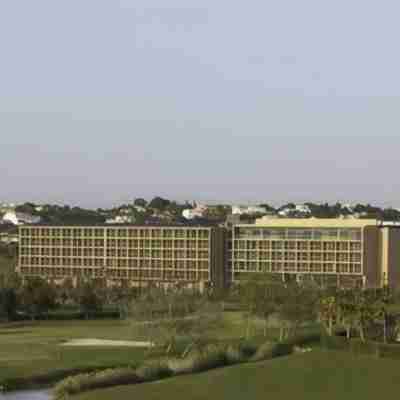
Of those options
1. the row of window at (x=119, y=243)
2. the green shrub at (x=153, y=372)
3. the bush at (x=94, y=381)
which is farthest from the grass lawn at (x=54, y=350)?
the row of window at (x=119, y=243)

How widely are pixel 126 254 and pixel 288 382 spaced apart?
121m

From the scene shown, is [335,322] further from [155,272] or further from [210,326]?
[155,272]

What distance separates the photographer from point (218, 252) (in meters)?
170

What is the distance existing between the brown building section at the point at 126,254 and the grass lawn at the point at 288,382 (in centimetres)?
10547

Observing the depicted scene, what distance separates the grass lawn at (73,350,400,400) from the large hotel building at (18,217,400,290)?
3822 inches

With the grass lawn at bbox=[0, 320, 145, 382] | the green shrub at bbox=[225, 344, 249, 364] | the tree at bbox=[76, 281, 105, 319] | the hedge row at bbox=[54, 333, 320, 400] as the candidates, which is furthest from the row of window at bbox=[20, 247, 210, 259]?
the green shrub at bbox=[225, 344, 249, 364]

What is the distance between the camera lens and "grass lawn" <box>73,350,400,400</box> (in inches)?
1987

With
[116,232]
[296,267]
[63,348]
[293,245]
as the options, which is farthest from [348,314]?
[116,232]

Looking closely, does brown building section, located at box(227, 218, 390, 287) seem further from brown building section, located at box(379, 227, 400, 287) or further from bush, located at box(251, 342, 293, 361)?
bush, located at box(251, 342, 293, 361)

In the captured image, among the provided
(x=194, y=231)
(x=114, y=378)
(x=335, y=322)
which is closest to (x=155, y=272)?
(x=194, y=231)

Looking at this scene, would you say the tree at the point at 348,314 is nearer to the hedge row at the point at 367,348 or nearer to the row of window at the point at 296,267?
the hedge row at the point at 367,348

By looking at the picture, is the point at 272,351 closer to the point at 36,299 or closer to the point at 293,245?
the point at 36,299

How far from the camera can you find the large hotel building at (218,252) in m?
160

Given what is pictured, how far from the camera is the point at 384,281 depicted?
154 metres
